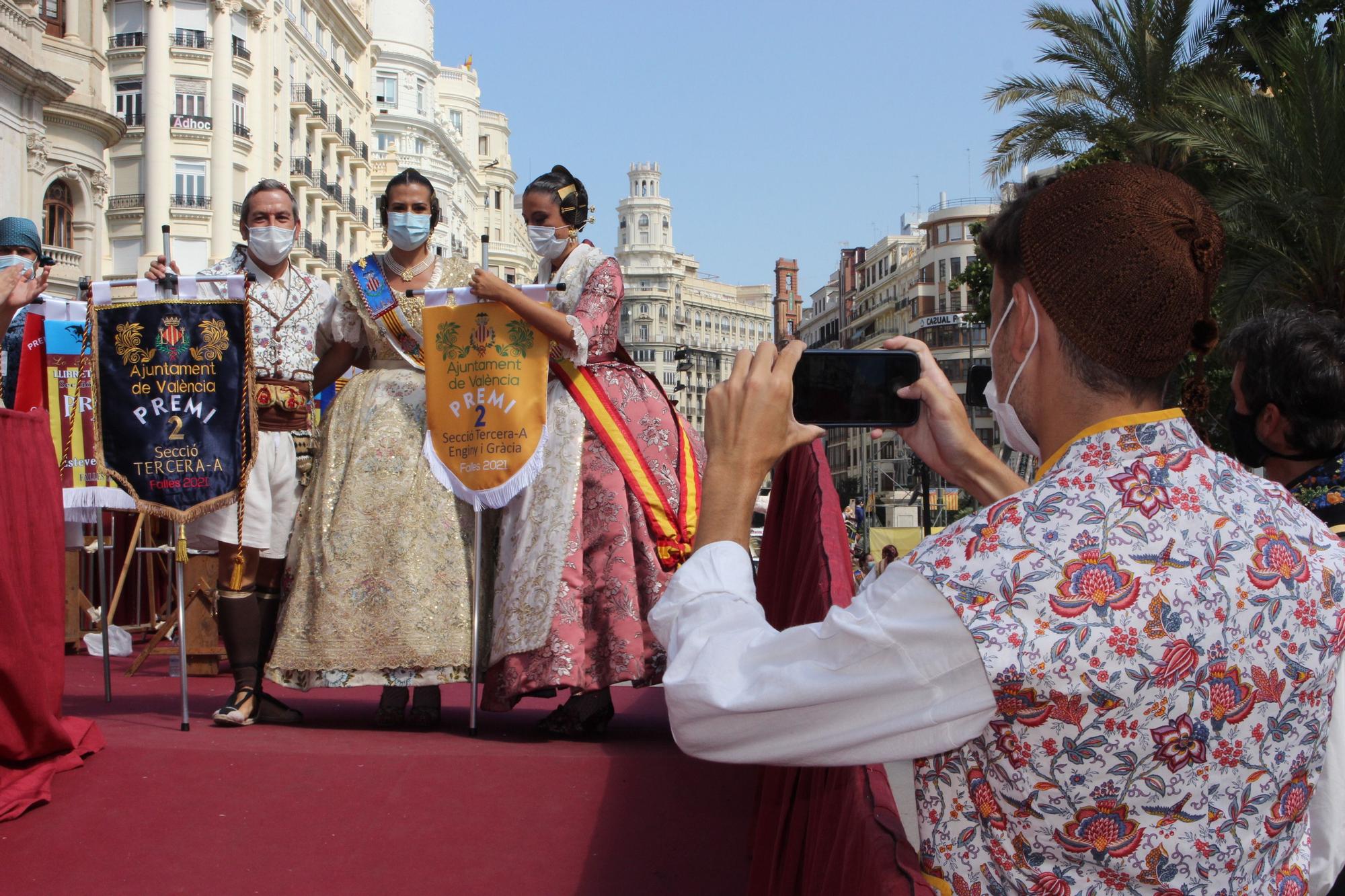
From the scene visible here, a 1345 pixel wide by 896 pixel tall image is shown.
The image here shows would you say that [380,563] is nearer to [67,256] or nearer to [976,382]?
[976,382]

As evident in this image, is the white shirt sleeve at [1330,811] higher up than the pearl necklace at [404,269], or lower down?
lower down

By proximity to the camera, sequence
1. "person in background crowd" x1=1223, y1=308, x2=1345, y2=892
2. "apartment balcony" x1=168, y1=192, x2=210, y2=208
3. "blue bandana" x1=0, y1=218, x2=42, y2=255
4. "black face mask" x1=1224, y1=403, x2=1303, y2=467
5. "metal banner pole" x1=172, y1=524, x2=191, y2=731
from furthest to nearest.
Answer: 1. "apartment balcony" x1=168, y1=192, x2=210, y2=208
2. "blue bandana" x1=0, y1=218, x2=42, y2=255
3. "metal banner pole" x1=172, y1=524, x2=191, y2=731
4. "black face mask" x1=1224, y1=403, x2=1303, y2=467
5. "person in background crowd" x1=1223, y1=308, x2=1345, y2=892

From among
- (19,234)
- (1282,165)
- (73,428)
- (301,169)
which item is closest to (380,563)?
(19,234)

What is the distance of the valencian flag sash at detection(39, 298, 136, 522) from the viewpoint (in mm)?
5551

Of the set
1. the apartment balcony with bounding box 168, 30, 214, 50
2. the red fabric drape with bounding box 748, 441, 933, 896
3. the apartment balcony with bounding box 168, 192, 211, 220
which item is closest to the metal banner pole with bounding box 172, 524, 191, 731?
the red fabric drape with bounding box 748, 441, 933, 896

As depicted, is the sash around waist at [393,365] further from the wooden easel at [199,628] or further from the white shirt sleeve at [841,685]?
the white shirt sleeve at [841,685]

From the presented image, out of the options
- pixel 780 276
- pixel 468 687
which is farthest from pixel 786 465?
pixel 780 276

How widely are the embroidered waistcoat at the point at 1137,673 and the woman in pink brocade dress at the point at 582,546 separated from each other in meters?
2.86

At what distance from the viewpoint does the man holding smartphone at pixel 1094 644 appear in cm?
133

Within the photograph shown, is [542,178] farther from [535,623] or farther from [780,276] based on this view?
[780,276]

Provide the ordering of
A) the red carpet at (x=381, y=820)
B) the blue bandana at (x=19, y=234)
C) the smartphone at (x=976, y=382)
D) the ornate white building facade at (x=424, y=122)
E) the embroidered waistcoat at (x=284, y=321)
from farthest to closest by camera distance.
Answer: the ornate white building facade at (x=424, y=122) < the blue bandana at (x=19, y=234) < the embroidered waistcoat at (x=284, y=321) < the red carpet at (x=381, y=820) < the smartphone at (x=976, y=382)

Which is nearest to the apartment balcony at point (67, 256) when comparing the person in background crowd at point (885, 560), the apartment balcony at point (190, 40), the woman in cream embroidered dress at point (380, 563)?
the apartment balcony at point (190, 40)

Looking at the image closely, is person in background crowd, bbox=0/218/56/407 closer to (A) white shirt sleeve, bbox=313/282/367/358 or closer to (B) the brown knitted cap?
(A) white shirt sleeve, bbox=313/282/367/358

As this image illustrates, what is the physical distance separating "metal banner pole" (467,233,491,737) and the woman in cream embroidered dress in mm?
42
